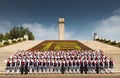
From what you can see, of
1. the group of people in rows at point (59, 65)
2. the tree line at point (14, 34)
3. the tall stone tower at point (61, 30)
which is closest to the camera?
the group of people in rows at point (59, 65)

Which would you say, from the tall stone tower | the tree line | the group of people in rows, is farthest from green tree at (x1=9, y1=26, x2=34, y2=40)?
the group of people in rows

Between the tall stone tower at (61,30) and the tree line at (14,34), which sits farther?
the tree line at (14,34)

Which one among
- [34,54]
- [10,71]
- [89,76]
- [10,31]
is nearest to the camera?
[89,76]

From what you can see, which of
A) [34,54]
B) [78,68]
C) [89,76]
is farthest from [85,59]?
[34,54]

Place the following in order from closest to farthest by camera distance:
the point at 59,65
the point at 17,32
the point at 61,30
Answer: the point at 59,65 < the point at 61,30 < the point at 17,32

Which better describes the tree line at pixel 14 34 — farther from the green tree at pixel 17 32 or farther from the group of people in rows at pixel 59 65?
the group of people in rows at pixel 59 65

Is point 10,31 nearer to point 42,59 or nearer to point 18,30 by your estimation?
point 18,30

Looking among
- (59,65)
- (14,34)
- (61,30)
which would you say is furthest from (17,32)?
(59,65)

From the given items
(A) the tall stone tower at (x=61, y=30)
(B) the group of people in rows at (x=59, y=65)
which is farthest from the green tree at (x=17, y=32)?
(B) the group of people in rows at (x=59, y=65)

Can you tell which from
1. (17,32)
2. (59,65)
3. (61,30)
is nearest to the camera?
(59,65)

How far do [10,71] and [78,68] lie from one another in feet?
20.8

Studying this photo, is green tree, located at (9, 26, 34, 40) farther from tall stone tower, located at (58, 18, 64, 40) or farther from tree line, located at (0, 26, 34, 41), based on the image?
tall stone tower, located at (58, 18, 64, 40)

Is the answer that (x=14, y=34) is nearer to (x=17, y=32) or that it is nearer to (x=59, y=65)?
(x=17, y=32)

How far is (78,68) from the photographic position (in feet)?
94.4
